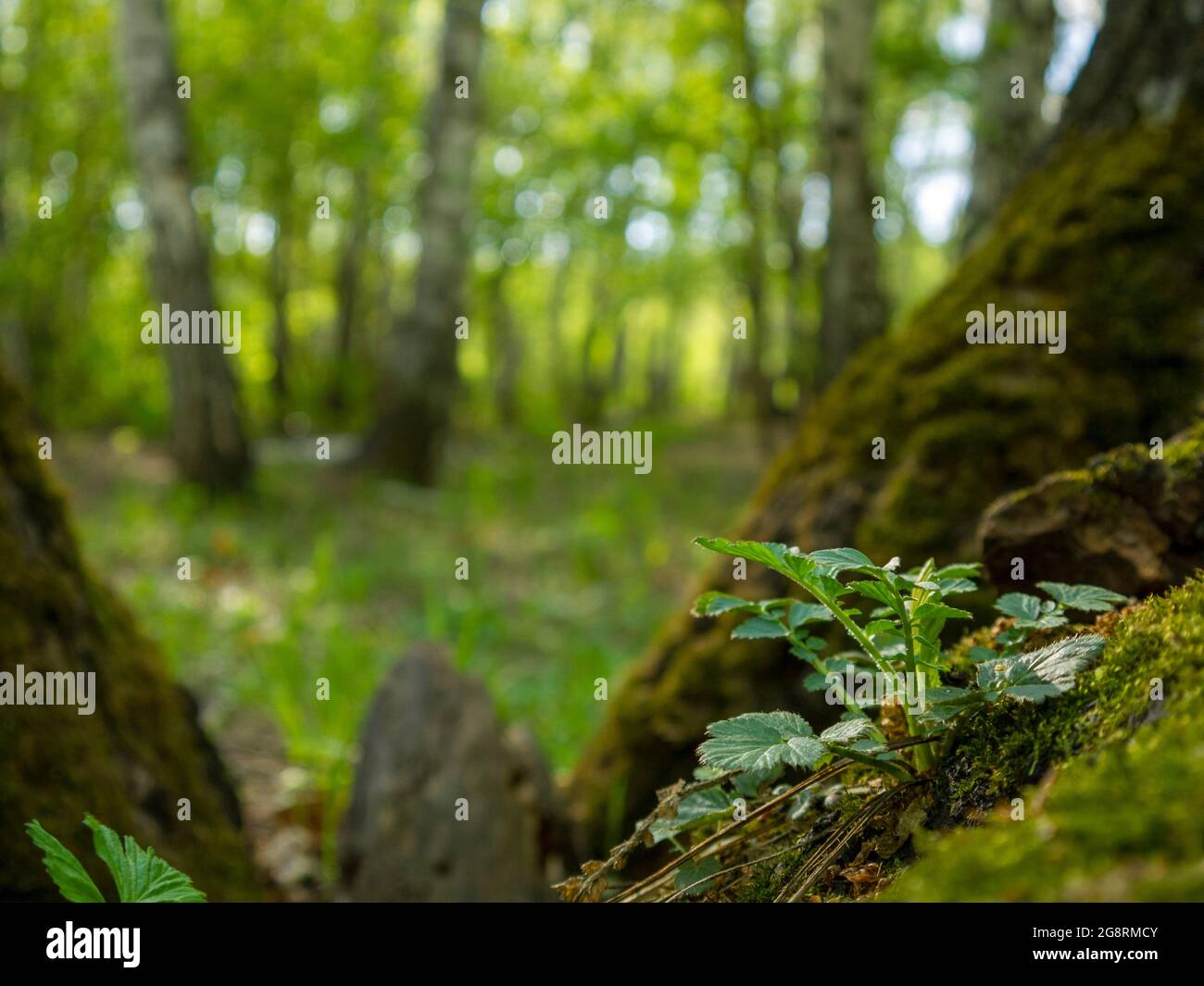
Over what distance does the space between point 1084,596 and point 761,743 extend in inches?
18.6

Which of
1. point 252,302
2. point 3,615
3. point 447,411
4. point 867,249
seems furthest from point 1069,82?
point 252,302

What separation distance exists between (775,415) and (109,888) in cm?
1107

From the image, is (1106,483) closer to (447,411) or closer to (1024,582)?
(1024,582)

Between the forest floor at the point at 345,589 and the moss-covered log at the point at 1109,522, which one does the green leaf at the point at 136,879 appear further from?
the forest floor at the point at 345,589

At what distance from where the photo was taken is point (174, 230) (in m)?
8.22

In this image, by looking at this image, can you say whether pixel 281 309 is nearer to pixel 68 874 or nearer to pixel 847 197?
pixel 847 197

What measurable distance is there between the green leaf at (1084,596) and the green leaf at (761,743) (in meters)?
0.36

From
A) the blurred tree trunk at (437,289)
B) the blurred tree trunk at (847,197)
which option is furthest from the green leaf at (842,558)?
the blurred tree trunk at (437,289)

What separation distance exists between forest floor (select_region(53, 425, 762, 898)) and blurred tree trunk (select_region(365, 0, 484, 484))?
1.64 feet

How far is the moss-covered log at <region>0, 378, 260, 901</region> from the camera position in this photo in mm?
1841

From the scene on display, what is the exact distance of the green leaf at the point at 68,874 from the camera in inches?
41.6
